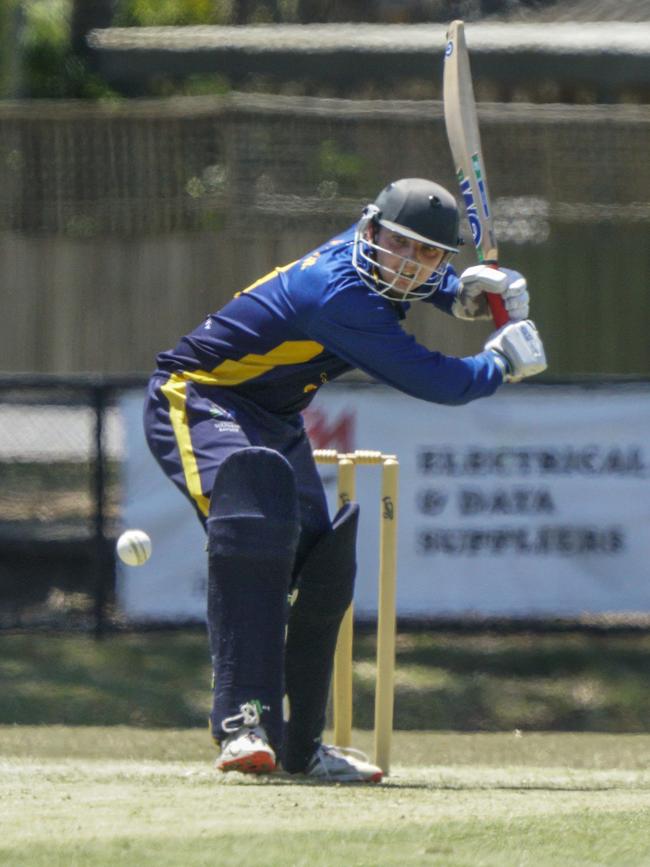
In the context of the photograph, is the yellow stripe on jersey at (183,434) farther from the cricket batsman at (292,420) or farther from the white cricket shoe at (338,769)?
the white cricket shoe at (338,769)

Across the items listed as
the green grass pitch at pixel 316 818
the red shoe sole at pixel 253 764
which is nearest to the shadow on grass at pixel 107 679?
the green grass pitch at pixel 316 818

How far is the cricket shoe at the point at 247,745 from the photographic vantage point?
197 inches

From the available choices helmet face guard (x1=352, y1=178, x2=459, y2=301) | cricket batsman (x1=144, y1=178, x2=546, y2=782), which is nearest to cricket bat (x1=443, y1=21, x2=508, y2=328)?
cricket batsman (x1=144, y1=178, x2=546, y2=782)

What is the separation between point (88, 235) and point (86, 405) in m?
2.96

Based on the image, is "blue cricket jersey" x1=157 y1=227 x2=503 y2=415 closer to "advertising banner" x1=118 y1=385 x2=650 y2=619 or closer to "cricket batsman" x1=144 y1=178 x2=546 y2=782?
"cricket batsman" x1=144 y1=178 x2=546 y2=782

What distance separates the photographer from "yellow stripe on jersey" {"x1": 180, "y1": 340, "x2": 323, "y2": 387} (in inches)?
207

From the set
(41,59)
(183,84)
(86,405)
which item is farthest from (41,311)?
(41,59)

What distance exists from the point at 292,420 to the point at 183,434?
0.41 metres

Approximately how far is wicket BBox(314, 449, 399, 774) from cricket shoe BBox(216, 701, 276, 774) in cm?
70

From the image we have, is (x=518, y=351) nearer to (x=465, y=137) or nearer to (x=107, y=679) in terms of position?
(x=465, y=137)

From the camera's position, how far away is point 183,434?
17.4 ft

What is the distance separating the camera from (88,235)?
1143 centimetres

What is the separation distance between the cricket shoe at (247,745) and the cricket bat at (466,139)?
1.75 metres

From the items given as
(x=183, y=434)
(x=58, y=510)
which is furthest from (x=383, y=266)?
(x=58, y=510)
